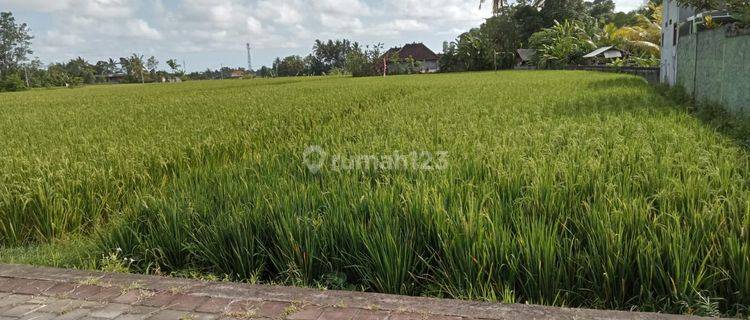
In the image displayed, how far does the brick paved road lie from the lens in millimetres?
2027

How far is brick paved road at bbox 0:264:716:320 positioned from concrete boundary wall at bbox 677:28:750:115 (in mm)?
6229

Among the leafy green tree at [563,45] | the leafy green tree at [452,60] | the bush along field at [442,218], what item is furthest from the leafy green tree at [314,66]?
the bush along field at [442,218]

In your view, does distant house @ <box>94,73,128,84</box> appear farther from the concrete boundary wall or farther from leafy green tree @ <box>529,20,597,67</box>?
the concrete boundary wall

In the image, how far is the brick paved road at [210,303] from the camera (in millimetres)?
2027

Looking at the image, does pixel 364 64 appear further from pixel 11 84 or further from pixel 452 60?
pixel 11 84

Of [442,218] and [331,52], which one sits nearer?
[442,218]

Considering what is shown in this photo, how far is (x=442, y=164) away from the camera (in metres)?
3.81

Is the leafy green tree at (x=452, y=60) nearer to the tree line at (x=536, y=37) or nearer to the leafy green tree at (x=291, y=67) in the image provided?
the tree line at (x=536, y=37)

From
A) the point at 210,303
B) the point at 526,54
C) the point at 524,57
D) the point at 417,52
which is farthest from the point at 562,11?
the point at 210,303

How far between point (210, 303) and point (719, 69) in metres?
8.67

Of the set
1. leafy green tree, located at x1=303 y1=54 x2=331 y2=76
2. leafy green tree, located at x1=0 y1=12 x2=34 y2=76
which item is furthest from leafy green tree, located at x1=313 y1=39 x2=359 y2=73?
leafy green tree, located at x1=0 y1=12 x2=34 y2=76

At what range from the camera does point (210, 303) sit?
2213 millimetres

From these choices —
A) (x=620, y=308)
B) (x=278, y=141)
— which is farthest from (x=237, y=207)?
(x=278, y=141)

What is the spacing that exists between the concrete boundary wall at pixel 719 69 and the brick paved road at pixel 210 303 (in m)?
6.23
